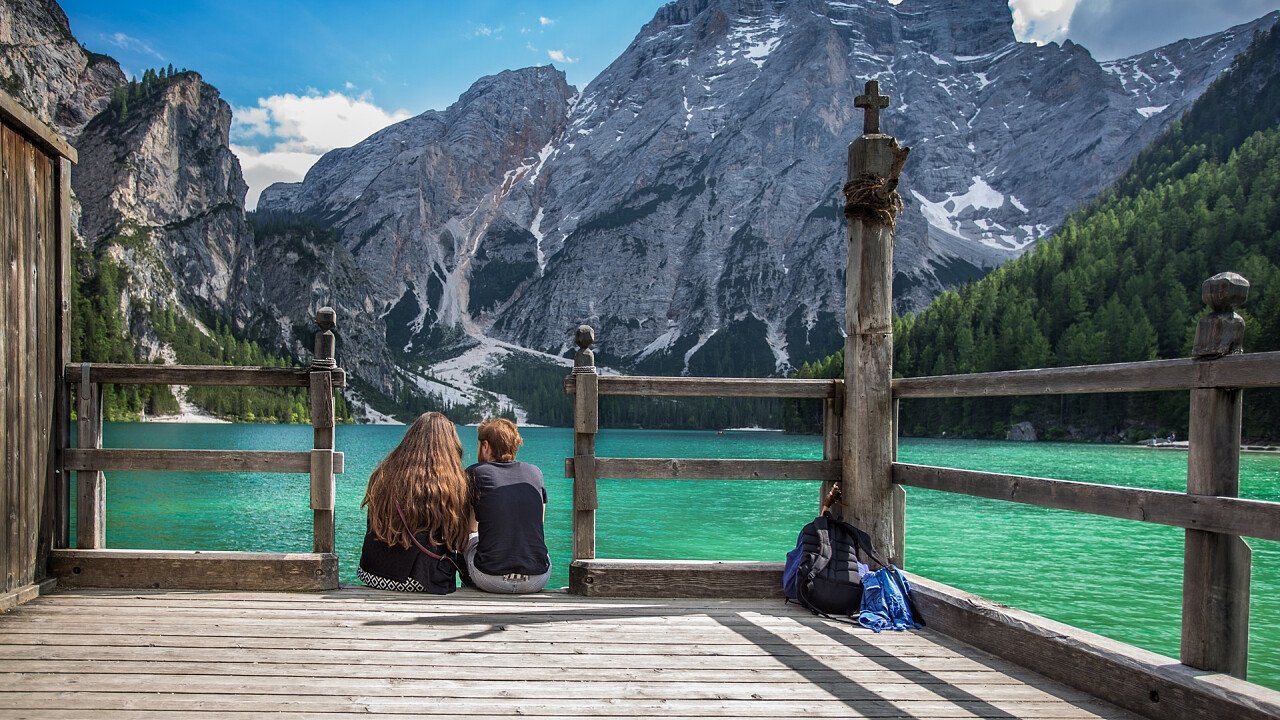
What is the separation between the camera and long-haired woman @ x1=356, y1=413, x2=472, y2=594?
6719 mm

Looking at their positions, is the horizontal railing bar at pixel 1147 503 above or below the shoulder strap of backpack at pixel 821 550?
above

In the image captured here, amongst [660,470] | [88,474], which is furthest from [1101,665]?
[88,474]

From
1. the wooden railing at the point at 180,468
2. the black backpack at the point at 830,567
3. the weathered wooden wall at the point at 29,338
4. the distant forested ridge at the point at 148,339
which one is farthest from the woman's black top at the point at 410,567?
the distant forested ridge at the point at 148,339

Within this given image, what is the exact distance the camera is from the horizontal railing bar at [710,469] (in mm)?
7535

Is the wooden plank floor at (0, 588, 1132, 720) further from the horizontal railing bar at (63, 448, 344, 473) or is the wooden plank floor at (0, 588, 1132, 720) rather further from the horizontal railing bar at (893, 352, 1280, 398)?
the horizontal railing bar at (893, 352, 1280, 398)

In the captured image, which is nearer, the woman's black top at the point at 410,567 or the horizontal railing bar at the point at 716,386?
the woman's black top at the point at 410,567

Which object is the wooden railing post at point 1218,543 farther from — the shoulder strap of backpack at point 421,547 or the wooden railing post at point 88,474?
the wooden railing post at point 88,474

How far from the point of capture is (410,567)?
7062 millimetres

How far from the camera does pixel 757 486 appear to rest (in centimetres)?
4797

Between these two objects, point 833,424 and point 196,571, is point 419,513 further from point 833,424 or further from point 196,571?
point 833,424

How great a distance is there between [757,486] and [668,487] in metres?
5.39

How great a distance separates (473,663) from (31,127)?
5583mm

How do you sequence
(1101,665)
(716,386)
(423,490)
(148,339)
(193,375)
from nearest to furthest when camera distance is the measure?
(1101,665) → (423,490) → (193,375) → (716,386) → (148,339)

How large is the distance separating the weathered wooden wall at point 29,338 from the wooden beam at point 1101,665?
23.7ft
